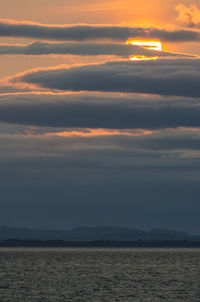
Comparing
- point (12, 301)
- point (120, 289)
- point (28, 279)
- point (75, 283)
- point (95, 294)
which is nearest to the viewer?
point (12, 301)

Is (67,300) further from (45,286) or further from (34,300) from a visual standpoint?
(45,286)

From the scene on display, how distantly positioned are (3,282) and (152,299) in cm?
4623

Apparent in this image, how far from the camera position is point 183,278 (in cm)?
19425

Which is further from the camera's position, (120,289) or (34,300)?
(120,289)

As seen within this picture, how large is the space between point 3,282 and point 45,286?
12.8m

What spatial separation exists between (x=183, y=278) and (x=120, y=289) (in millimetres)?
39120

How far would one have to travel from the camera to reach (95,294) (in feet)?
484

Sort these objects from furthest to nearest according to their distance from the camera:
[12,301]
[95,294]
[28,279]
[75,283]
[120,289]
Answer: [28,279] → [75,283] → [120,289] → [95,294] → [12,301]

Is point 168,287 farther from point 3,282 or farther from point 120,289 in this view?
point 3,282

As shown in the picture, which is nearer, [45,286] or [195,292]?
[195,292]

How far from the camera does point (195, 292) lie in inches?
6048

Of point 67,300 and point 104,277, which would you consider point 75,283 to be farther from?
point 67,300

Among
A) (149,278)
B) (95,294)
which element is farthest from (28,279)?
(95,294)

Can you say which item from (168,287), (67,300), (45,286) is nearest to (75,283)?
(45,286)
